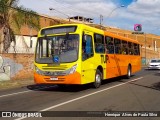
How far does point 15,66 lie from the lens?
2439 centimetres

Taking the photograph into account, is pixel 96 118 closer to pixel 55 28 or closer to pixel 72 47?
pixel 72 47

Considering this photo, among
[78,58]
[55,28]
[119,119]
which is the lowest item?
[119,119]

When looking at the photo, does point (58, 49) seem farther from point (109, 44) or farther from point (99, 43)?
point (109, 44)

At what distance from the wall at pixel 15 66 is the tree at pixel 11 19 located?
7.18ft

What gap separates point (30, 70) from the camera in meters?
26.0

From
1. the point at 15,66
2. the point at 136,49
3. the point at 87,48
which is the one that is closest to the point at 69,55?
the point at 87,48

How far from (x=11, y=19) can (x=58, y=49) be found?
14.5 meters

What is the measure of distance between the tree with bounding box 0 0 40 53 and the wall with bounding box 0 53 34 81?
7.18 feet

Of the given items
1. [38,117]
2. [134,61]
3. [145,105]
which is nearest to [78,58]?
[145,105]

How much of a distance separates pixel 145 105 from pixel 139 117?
84.0 inches

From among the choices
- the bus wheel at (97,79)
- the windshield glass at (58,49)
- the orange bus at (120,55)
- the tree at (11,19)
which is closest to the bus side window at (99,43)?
the orange bus at (120,55)

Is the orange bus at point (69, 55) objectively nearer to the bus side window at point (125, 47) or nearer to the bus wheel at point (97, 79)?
the bus wheel at point (97, 79)

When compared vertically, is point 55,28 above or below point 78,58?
above

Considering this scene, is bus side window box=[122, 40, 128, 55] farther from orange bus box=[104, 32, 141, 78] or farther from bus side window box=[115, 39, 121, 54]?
bus side window box=[115, 39, 121, 54]
